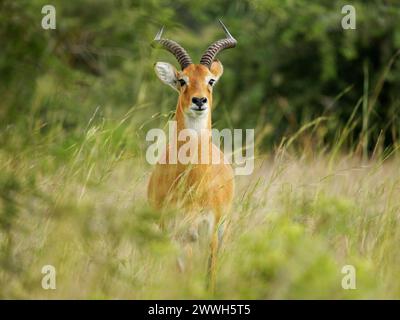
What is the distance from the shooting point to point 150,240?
14.8 ft

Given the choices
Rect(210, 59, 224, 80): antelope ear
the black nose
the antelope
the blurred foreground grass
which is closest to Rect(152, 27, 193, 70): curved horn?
the antelope

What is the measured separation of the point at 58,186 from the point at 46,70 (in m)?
3.45

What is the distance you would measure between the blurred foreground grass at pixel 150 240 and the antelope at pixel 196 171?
0.66ft

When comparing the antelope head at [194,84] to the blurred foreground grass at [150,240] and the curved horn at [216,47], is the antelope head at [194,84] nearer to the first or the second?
the curved horn at [216,47]

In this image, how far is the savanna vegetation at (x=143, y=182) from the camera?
451 centimetres

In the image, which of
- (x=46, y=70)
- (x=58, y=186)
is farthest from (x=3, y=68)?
(x=58, y=186)

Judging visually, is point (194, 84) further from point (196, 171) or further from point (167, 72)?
point (196, 171)

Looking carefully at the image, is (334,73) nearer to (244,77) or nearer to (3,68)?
(244,77)

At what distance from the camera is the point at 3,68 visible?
847cm

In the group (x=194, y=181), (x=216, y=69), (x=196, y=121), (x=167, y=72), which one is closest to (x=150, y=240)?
(x=194, y=181)

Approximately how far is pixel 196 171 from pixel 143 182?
0.88 meters

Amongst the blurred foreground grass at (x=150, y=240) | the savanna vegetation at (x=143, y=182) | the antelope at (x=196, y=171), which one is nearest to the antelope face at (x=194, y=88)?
the antelope at (x=196, y=171)

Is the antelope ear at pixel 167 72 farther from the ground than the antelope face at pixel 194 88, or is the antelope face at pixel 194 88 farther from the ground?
the antelope ear at pixel 167 72

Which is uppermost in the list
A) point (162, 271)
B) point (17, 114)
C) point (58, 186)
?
point (17, 114)
